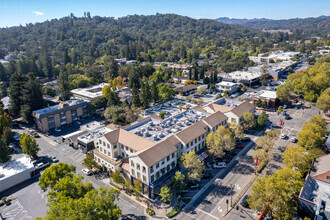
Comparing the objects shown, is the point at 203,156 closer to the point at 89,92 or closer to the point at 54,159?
the point at 54,159

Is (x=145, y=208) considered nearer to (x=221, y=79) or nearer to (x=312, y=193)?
(x=312, y=193)

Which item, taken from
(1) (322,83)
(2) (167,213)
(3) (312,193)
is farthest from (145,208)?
(1) (322,83)

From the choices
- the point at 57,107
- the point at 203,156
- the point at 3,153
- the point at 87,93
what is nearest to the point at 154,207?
the point at 203,156

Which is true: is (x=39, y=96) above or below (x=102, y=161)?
above

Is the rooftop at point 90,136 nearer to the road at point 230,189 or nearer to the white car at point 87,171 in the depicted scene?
the white car at point 87,171

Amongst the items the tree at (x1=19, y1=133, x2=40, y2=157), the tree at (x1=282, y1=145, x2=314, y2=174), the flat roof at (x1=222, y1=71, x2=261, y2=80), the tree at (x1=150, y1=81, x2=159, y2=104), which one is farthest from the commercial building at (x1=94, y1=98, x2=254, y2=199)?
the flat roof at (x1=222, y1=71, x2=261, y2=80)

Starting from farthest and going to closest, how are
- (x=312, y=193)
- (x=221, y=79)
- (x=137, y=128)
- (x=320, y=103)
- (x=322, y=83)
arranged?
(x=221, y=79) < (x=322, y=83) < (x=320, y=103) < (x=137, y=128) < (x=312, y=193)
